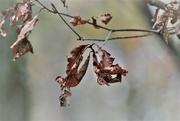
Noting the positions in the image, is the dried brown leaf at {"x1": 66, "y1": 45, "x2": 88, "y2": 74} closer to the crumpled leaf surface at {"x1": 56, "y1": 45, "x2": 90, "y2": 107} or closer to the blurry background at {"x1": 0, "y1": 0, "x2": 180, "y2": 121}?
the crumpled leaf surface at {"x1": 56, "y1": 45, "x2": 90, "y2": 107}

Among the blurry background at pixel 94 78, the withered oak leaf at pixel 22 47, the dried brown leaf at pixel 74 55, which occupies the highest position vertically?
the blurry background at pixel 94 78

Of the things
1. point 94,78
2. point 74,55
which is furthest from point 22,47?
point 94,78

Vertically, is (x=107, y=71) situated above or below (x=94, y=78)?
below

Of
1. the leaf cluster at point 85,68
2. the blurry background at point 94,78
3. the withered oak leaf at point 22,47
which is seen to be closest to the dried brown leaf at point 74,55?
the leaf cluster at point 85,68

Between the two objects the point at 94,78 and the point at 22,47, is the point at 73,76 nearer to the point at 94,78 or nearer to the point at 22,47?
the point at 22,47

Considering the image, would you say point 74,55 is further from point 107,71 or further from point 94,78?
point 94,78

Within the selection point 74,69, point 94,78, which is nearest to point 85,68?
point 74,69

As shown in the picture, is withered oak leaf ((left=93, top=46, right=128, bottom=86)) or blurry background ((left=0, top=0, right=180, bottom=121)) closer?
withered oak leaf ((left=93, top=46, right=128, bottom=86))

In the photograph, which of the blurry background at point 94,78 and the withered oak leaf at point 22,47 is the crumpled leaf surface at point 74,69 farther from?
the blurry background at point 94,78

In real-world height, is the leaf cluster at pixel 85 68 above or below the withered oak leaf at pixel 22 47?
below

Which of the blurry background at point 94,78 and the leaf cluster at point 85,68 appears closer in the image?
the leaf cluster at point 85,68

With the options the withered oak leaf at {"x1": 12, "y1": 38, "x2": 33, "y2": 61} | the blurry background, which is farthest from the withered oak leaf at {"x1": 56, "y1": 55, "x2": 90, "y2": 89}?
the blurry background

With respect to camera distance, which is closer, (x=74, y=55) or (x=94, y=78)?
(x=74, y=55)
